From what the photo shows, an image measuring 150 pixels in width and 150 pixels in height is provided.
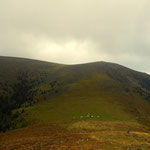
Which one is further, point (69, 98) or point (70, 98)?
point (69, 98)

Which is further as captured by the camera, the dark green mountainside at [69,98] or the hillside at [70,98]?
the dark green mountainside at [69,98]

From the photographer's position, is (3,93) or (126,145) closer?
(126,145)

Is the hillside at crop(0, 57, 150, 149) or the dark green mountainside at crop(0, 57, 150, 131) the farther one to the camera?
the dark green mountainside at crop(0, 57, 150, 131)

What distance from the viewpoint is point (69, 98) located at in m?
90.1

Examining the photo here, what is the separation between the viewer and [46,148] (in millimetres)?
20438

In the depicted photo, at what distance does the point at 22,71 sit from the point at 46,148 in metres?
196

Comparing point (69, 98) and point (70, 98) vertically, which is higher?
point (70, 98)

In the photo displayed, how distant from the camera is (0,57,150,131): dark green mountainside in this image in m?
58.8

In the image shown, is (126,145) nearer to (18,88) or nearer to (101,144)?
(101,144)

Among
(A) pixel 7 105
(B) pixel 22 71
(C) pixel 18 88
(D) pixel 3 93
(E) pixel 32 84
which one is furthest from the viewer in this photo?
(B) pixel 22 71

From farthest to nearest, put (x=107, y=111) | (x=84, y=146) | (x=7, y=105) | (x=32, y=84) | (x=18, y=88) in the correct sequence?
(x=32, y=84) → (x=18, y=88) → (x=7, y=105) → (x=107, y=111) → (x=84, y=146)

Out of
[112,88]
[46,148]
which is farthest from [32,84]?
[46,148]

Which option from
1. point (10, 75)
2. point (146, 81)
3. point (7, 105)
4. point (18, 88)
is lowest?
point (7, 105)

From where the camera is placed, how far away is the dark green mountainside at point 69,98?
58.8m
